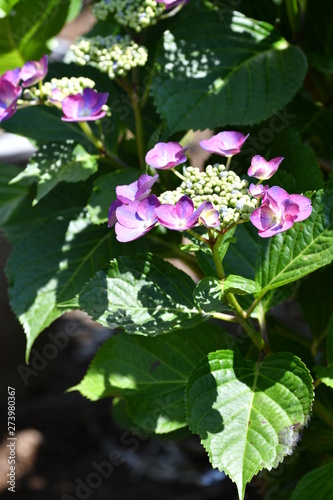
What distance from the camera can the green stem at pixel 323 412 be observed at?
119 cm

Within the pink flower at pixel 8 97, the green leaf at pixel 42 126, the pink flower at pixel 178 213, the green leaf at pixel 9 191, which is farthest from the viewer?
the green leaf at pixel 9 191

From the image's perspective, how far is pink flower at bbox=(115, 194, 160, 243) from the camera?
83cm

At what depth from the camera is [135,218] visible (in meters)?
0.84

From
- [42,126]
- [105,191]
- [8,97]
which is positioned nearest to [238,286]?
[105,191]

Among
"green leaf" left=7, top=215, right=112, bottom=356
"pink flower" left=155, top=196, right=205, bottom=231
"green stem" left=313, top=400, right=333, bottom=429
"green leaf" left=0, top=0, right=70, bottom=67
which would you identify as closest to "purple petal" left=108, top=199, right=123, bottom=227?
"pink flower" left=155, top=196, right=205, bottom=231

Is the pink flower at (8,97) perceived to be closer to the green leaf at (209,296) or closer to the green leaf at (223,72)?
the green leaf at (223,72)

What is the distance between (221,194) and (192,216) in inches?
3.1

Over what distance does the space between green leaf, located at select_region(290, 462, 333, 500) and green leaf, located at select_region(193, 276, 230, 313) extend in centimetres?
45

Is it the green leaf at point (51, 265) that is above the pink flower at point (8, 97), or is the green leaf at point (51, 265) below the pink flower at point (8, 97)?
below

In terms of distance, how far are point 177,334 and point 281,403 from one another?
0.32 meters

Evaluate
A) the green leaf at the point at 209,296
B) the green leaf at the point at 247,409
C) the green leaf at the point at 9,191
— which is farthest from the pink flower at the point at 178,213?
the green leaf at the point at 9,191

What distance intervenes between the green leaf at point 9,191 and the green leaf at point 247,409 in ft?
2.18

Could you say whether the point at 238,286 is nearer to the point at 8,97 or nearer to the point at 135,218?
the point at 135,218

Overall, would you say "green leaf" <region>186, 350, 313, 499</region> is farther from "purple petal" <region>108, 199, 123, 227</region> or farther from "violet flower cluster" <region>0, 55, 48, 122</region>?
"violet flower cluster" <region>0, 55, 48, 122</region>
